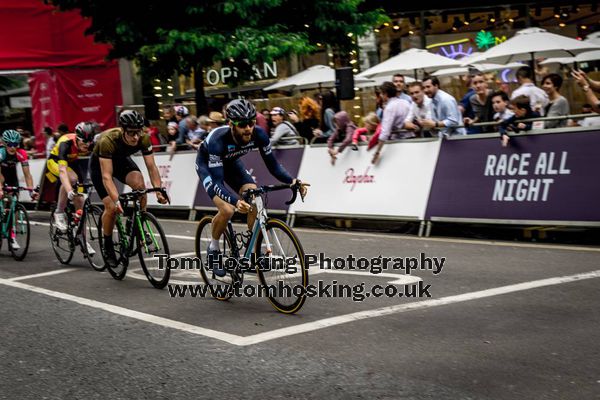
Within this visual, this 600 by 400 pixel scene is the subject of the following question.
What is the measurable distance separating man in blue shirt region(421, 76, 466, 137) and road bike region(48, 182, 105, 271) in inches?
197

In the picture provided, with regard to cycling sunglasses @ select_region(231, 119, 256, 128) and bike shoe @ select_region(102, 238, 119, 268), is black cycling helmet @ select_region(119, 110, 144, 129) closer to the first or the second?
bike shoe @ select_region(102, 238, 119, 268)

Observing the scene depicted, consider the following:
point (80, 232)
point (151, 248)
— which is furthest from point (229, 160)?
point (80, 232)

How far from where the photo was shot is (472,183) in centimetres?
1212

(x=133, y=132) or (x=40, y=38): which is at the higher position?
(x=40, y=38)

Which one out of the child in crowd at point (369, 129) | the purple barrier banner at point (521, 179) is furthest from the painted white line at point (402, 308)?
the child in crowd at point (369, 129)

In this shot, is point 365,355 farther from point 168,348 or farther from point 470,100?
point 470,100

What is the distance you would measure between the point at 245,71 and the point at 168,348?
1838 centimetres

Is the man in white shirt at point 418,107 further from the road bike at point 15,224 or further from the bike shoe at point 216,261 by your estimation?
the road bike at point 15,224

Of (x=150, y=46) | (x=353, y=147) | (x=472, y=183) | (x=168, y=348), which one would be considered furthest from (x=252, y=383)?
(x=150, y=46)

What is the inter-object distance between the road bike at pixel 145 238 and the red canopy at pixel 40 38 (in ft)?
62.8

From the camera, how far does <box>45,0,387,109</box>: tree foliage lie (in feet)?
74.7

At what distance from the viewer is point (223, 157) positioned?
28.1 feet

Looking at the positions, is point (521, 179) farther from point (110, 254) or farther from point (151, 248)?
point (110, 254)

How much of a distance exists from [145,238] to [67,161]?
8.20ft
